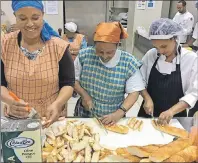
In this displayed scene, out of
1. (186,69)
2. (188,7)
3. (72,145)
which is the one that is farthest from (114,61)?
(188,7)

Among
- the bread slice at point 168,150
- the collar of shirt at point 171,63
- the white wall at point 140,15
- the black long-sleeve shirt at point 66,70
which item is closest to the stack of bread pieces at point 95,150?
the bread slice at point 168,150

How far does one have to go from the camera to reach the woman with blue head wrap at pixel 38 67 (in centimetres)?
100

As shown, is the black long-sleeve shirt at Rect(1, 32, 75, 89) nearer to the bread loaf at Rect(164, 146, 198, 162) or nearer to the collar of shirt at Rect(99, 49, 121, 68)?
Result: the collar of shirt at Rect(99, 49, 121, 68)

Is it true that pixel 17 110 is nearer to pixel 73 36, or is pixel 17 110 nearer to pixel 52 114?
pixel 52 114

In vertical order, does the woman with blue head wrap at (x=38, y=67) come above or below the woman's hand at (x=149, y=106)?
above

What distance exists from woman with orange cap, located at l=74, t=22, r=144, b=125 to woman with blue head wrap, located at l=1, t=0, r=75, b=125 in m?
0.15

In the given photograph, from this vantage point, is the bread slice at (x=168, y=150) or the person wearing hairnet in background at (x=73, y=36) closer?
the bread slice at (x=168, y=150)

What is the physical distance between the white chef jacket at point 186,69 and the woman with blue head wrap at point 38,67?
0.42 m

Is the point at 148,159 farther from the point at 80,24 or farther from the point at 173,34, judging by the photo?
the point at 80,24

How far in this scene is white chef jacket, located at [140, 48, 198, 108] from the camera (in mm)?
1126

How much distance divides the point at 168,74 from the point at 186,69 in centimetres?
9

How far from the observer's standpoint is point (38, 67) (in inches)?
40.5

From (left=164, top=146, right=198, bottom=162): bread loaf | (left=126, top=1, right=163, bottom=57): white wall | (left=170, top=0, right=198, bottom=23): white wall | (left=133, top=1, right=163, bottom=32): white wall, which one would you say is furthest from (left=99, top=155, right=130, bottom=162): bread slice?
(left=170, top=0, right=198, bottom=23): white wall

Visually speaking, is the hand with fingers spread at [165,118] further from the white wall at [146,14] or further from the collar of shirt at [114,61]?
the white wall at [146,14]
